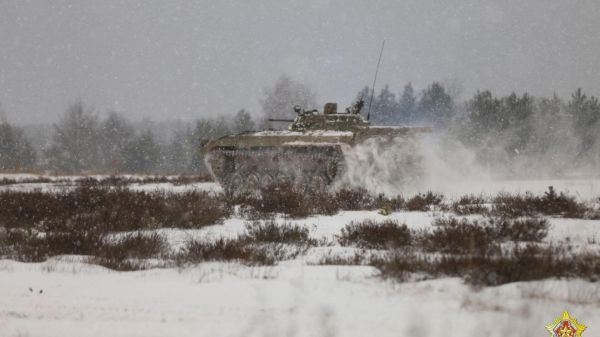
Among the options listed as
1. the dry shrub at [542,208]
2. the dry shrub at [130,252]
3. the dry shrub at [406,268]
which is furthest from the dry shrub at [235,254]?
the dry shrub at [542,208]

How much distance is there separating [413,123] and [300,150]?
3918 centimetres

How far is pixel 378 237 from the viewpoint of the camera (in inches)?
277

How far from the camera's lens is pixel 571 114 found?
3938 cm

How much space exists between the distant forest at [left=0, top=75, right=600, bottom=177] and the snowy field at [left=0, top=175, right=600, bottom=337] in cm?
1390

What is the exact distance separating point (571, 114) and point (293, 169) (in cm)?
3206

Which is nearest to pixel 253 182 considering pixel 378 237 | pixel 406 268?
pixel 378 237

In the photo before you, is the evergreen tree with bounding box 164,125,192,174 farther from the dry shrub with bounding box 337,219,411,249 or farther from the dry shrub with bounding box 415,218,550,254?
the dry shrub with bounding box 415,218,550,254

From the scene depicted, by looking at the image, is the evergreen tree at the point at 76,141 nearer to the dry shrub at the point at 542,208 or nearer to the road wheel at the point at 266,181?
the road wheel at the point at 266,181

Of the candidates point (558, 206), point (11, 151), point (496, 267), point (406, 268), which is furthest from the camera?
point (11, 151)

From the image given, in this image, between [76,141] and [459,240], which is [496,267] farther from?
[76,141]

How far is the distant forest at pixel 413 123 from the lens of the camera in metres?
35.2

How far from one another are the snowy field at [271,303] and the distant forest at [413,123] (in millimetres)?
13896

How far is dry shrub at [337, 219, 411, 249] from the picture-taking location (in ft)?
22.7

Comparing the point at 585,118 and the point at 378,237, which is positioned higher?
the point at 585,118
